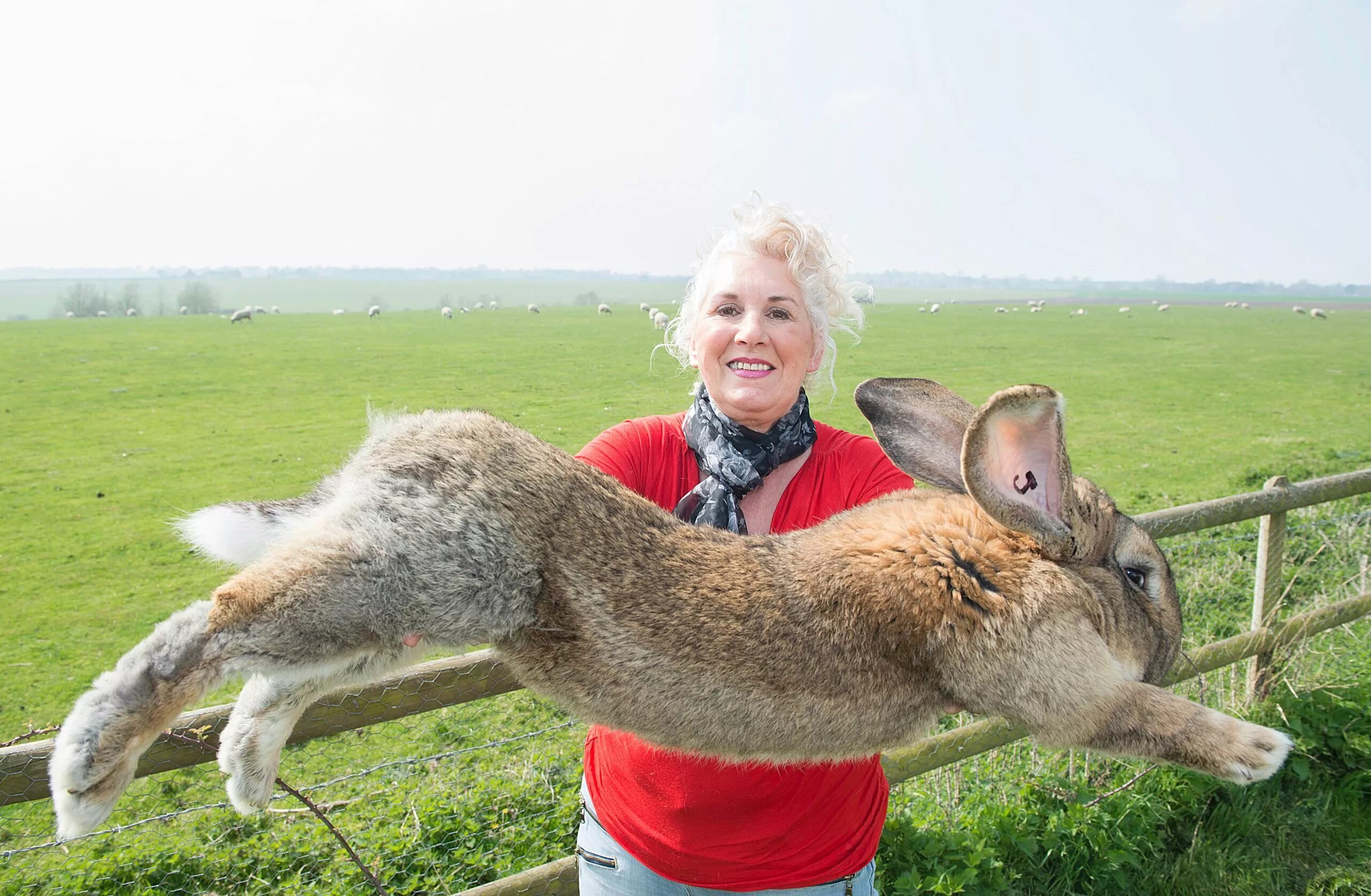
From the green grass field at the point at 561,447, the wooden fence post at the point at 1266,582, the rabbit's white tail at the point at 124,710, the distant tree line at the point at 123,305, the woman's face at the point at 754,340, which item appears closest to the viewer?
the rabbit's white tail at the point at 124,710

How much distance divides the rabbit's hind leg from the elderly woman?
78 centimetres

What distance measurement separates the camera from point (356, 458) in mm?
2463

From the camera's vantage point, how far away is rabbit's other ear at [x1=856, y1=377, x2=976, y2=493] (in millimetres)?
2881

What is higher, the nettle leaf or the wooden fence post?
the wooden fence post

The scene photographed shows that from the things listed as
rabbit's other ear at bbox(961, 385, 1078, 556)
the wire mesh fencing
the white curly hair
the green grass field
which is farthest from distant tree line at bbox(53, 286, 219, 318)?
rabbit's other ear at bbox(961, 385, 1078, 556)

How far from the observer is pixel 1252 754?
235 centimetres

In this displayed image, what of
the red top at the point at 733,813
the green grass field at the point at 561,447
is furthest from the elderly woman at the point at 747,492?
the green grass field at the point at 561,447

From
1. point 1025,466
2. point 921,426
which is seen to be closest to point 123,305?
point 921,426

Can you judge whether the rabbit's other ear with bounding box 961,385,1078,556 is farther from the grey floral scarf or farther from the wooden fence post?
the wooden fence post

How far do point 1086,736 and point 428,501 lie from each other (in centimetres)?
193

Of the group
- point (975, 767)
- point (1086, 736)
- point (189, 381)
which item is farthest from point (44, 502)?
point (1086, 736)

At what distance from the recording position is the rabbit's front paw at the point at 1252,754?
236cm

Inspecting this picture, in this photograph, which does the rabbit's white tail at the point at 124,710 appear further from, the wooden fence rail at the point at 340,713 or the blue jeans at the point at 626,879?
the blue jeans at the point at 626,879

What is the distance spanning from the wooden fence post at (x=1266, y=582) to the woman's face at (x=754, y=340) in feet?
12.2
